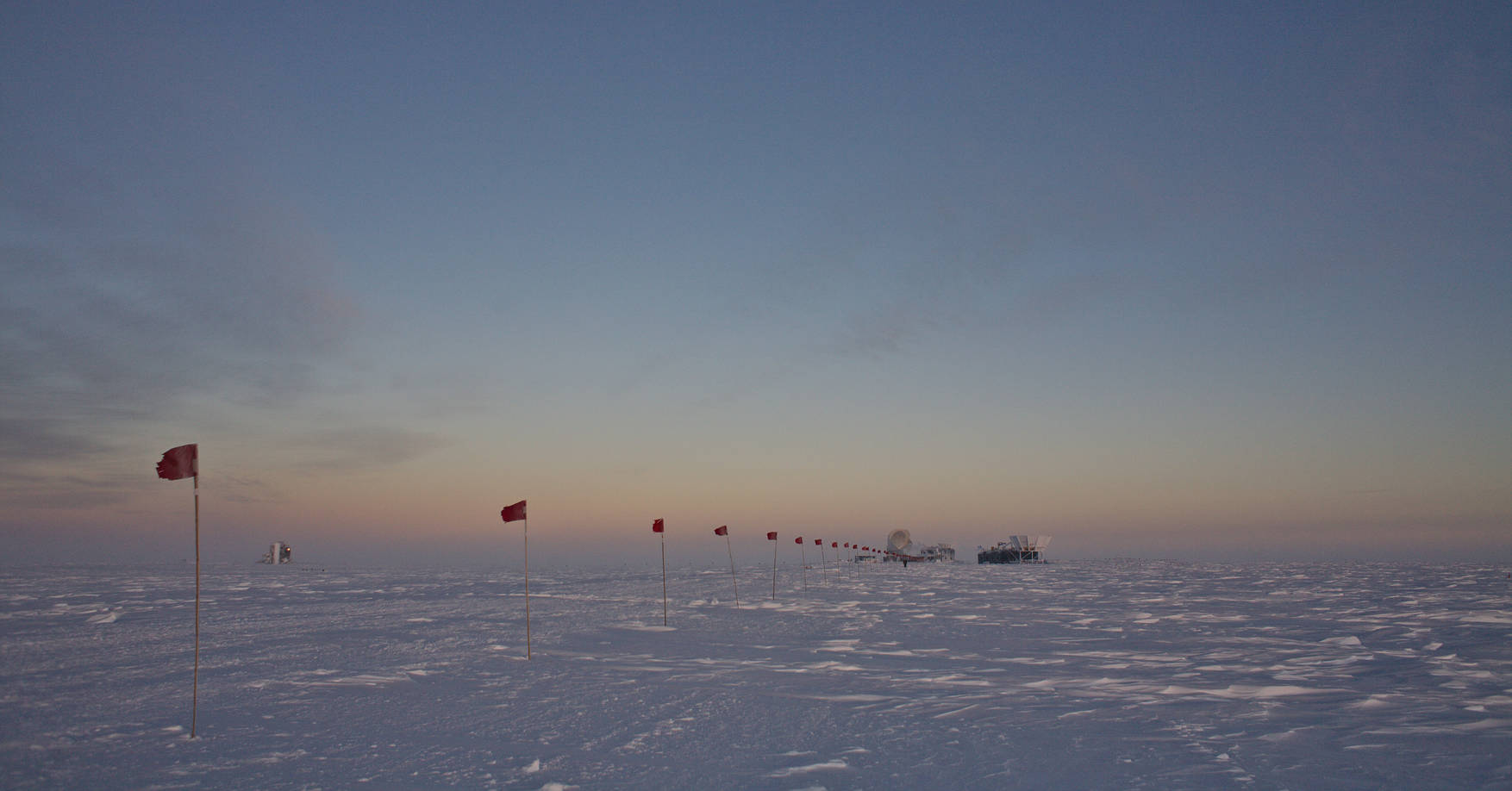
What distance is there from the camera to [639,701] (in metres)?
10.3

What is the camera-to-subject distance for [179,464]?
9398 millimetres

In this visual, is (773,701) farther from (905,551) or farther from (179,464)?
(905,551)

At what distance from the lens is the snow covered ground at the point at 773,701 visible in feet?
24.0

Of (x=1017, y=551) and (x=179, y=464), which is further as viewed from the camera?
(x=1017, y=551)

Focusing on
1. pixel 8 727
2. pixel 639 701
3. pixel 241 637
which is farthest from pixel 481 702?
pixel 241 637

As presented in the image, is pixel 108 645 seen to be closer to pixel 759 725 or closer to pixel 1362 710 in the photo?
pixel 759 725

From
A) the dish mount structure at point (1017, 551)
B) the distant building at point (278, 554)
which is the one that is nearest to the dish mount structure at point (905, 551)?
the dish mount structure at point (1017, 551)

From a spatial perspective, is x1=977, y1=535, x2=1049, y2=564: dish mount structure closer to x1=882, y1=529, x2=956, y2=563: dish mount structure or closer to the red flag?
x1=882, y1=529, x2=956, y2=563: dish mount structure

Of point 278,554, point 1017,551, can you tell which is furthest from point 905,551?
point 278,554

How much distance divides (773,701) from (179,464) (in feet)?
25.3

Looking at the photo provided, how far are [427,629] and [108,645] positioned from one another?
598 centimetres

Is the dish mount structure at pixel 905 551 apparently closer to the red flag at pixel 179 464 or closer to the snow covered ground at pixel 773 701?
the snow covered ground at pixel 773 701

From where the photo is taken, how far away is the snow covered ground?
287 inches

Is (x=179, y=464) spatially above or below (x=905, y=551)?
above
